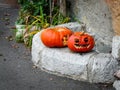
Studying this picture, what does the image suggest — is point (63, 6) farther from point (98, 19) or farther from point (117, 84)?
point (117, 84)

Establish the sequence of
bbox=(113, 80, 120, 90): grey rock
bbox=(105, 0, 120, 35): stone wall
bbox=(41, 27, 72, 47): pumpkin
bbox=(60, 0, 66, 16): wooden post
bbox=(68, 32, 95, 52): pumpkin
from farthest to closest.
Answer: bbox=(60, 0, 66, 16): wooden post → bbox=(41, 27, 72, 47): pumpkin → bbox=(68, 32, 95, 52): pumpkin → bbox=(105, 0, 120, 35): stone wall → bbox=(113, 80, 120, 90): grey rock

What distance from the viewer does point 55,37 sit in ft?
18.4

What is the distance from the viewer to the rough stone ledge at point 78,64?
511cm

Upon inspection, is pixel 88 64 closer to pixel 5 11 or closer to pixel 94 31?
pixel 94 31

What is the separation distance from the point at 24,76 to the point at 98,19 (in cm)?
157

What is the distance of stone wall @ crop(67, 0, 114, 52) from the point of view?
223 inches

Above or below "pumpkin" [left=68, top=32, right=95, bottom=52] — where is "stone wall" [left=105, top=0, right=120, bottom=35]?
above

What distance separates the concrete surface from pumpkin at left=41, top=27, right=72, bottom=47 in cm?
48

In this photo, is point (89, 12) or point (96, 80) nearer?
point (96, 80)

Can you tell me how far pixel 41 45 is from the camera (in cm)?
580

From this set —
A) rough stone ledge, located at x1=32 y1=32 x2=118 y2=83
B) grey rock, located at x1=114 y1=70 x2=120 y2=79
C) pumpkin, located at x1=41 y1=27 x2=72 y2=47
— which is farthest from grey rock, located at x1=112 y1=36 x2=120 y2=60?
pumpkin, located at x1=41 y1=27 x2=72 y2=47

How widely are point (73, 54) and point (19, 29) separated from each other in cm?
199

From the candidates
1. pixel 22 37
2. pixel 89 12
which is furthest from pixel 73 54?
pixel 22 37

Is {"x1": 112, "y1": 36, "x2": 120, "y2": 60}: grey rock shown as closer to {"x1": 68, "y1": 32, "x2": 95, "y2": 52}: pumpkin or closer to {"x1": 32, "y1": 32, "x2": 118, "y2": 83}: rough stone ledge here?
{"x1": 32, "y1": 32, "x2": 118, "y2": 83}: rough stone ledge
